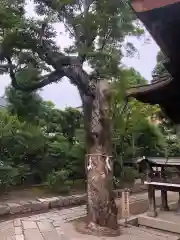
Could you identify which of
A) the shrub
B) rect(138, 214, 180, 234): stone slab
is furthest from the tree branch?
rect(138, 214, 180, 234): stone slab

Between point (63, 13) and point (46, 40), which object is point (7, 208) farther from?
point (63, 13)

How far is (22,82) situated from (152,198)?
15.0ft

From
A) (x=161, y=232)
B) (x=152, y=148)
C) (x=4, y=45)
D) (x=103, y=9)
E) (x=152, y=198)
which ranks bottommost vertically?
(x=161, y=232)

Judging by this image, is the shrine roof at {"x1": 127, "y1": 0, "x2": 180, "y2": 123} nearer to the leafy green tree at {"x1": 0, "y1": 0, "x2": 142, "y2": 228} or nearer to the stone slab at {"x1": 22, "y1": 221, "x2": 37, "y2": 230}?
the leafy green tree at {"x1": 0, "y1": 0, "x2": 142, "y2": 228}

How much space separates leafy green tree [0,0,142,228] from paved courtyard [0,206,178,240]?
52 centimetres

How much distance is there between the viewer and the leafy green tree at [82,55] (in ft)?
22.1

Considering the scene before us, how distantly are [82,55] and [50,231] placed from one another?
4.13 m

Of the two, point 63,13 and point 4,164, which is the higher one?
point 63,13

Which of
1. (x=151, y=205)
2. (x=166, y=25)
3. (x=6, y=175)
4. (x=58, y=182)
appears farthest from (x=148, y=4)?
(x=58, y=182)

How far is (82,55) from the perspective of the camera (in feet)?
23.4

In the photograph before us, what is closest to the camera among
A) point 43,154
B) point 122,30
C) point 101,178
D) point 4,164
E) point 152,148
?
point 122,30

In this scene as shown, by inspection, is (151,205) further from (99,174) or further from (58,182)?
(58,182)

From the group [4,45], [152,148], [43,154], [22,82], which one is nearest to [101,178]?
[22,82]

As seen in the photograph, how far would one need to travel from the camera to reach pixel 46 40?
7.49 meters
